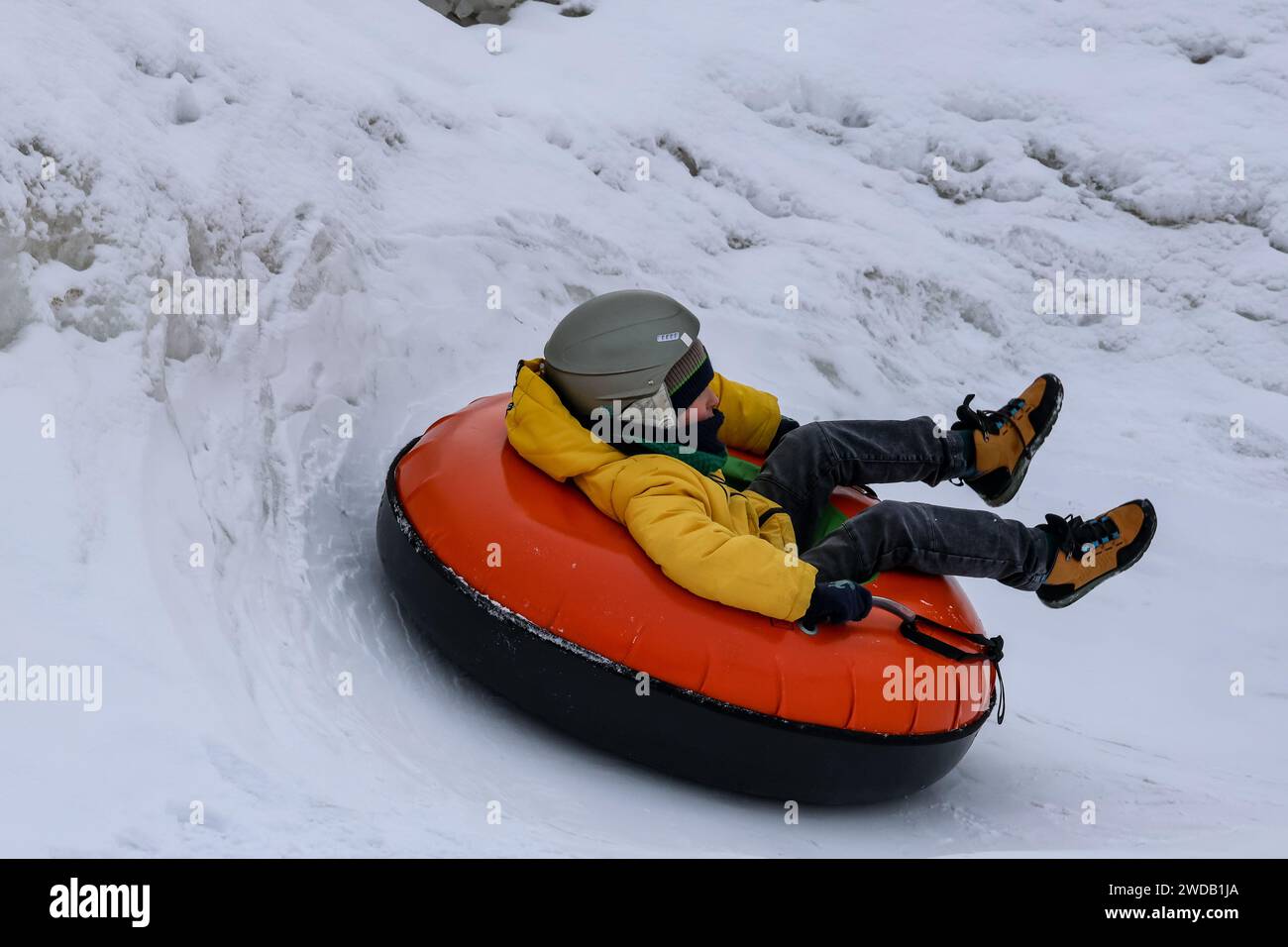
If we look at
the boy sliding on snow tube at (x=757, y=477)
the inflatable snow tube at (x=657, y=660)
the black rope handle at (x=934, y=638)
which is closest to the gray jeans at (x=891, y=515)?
the boy sliding on snow tube at (x=757, y=477)

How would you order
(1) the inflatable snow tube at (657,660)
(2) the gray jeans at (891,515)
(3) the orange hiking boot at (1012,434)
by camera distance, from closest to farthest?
(1) the inflatable snow tube at (657,660)
(2) the gray jeans at (891,515)
(3) the orange hiking boot at (1012,434)

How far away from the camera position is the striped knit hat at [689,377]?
3.34 m

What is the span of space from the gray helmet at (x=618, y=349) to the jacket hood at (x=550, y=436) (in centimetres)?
7

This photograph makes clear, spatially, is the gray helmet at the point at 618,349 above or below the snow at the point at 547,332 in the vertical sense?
above

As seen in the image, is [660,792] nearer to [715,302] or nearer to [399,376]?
Result: [399,376]

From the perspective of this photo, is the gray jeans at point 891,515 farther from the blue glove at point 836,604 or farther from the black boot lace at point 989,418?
the blue glove at point 836,604

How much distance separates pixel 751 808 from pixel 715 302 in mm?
2733

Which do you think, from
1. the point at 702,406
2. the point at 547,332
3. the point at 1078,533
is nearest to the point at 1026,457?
the point at 1078,533

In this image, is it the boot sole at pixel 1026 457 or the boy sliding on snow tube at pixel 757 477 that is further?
the boot sole at pixel 1026 457

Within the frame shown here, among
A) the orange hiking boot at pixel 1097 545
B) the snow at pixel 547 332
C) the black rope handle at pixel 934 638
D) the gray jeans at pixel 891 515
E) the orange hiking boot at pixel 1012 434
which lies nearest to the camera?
the snow at pixel 547 332

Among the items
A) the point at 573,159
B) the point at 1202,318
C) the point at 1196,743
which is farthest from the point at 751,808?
the point at 1202,318

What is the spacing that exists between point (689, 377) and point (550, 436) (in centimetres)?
41

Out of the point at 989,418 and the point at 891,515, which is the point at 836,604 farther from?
the point at 989,418

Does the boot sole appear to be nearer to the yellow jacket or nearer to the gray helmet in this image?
the yellow jacket
